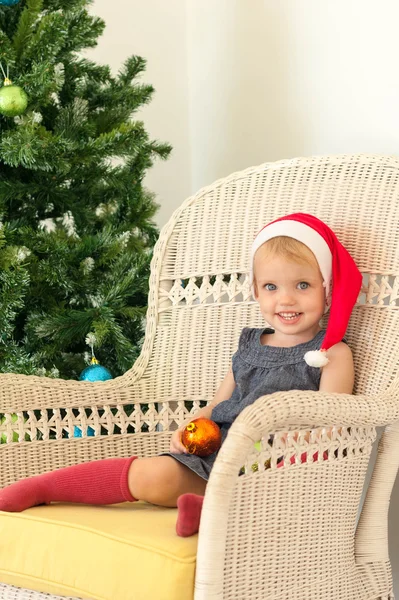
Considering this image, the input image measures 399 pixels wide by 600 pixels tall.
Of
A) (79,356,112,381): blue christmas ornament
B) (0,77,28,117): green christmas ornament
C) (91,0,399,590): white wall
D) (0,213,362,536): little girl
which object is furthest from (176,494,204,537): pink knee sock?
(0,77,28,117): green christmas ornament

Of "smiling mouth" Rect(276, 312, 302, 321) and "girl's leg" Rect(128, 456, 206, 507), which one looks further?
"smiling mouth" Rect(276, 312, 302, 321)

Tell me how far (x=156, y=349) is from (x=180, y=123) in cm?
118

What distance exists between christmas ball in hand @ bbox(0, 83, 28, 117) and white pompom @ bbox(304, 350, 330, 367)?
0.79m

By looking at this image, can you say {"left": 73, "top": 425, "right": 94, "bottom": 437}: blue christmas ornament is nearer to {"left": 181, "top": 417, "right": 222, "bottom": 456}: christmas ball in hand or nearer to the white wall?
{"left": 181, "top": 417, "right": 222, "bottom": 456}: christmas ball in hand

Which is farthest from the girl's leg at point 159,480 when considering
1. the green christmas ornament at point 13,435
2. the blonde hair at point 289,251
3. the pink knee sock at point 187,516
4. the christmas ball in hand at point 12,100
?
the christmas ball in hand at point 12,100

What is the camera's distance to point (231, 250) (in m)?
1.68

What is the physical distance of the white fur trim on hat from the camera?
142cm

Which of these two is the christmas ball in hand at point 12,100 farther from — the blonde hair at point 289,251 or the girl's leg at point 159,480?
the girl's leg at point 159,480

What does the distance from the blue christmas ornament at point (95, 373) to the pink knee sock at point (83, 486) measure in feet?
1.52

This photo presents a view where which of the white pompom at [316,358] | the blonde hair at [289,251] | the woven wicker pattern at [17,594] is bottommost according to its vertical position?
the woven wicker pattern at [17,594]

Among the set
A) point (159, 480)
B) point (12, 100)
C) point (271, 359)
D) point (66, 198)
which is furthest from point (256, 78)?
point (159, 480)

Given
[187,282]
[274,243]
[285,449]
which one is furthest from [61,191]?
[285,449]

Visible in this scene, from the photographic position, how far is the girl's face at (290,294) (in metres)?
1.44

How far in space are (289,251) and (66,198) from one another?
2.16 feet
